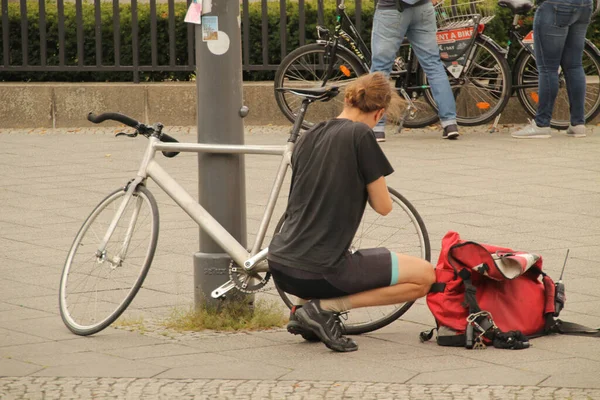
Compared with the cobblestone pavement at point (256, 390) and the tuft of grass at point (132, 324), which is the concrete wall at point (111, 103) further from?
the cobblestone pavement at point (256, 390)

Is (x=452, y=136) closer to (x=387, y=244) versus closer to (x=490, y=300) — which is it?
(x=387, y=244)

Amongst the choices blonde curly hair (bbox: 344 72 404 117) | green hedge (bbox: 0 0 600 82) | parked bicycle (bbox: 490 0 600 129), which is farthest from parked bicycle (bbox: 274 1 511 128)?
blonde curly hair (bbox: 344 72 404 117)

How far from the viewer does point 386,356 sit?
5.14 meters

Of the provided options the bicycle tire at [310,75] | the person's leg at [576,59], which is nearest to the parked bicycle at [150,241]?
the person's leg at [576,59]

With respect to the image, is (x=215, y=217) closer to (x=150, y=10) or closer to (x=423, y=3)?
(x=423, y=3)

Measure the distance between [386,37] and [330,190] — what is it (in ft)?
18.4

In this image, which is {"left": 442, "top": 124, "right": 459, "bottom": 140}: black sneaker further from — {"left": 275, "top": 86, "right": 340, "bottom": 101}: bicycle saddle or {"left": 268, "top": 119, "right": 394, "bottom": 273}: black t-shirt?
{"left": 268, "top": 119, "right": 394, "bottom": 273}: black t-shirt

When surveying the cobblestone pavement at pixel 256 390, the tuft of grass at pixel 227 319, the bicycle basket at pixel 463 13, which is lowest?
the cobblestone pavement at pixel 256 390

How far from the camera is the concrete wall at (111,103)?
468 inches

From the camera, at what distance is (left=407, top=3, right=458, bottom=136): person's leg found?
10.6 metres

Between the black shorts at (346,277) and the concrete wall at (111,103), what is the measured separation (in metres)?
6.67

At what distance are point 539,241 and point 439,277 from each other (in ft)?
6.48

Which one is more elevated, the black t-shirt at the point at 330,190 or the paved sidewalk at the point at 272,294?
the black t-shirt at the point at 330,190

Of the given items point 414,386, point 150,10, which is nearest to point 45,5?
point 150,10
